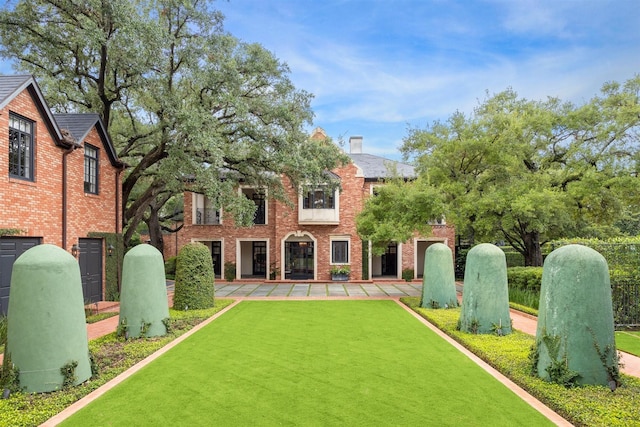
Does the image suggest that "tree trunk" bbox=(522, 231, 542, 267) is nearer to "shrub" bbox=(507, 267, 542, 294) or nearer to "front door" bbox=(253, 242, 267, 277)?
"shrub" bbox=(507, 267, 542, 294)

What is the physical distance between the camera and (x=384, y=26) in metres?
12.5

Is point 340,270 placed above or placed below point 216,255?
below

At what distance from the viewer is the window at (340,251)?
85.3 feet

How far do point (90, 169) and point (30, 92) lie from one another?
418 centimetres

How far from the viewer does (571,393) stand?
604 cm

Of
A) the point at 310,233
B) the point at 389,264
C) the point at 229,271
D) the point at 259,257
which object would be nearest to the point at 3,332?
the point at 229,271

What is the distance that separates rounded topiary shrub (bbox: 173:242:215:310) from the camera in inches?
559

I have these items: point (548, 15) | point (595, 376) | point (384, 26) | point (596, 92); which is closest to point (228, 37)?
point (384, 26)

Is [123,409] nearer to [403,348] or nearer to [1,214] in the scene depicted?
[403,348]

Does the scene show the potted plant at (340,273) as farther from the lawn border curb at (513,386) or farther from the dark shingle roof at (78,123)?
the dark shingle roof at (78,123)

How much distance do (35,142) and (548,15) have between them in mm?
15567

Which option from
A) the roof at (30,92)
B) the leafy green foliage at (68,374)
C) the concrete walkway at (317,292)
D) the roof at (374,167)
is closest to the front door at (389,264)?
the concrete walkway at (317,292)

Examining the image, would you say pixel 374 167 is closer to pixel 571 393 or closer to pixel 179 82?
pixel 179 82

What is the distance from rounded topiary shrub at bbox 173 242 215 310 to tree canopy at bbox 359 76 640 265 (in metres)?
6.83
